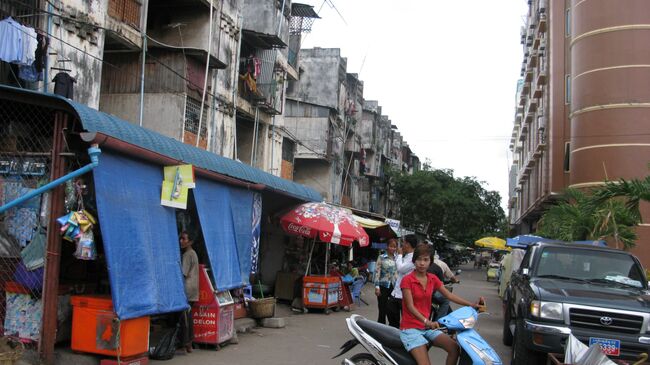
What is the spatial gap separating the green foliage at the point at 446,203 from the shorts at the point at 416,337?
147 feet

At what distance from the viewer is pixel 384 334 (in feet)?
19.8

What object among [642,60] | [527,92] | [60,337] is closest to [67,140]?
[60,337]

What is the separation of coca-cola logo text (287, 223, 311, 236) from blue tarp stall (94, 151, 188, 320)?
19.2ft

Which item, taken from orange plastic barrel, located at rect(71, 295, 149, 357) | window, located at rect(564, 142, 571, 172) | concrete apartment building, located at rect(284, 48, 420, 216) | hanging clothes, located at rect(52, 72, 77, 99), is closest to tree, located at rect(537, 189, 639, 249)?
orange plastic barrel, located at rect(71, 295, 149, 357)

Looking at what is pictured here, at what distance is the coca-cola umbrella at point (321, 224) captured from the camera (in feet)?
46.0

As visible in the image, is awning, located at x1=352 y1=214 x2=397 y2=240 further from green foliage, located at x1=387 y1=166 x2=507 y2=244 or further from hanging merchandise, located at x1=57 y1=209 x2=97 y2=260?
green foliage, located at x1=387 y1=166 x2=507 y2=244

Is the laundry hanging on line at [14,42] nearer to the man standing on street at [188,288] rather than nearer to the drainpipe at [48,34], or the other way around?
the drainpipe at [48,34]

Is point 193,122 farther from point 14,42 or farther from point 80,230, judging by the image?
point 80,230

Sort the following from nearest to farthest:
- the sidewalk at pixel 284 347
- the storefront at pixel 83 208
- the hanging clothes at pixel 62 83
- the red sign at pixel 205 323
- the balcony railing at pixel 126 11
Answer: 1. the storefront at pixel 83 208
2. the sidewalk at pixel 284 347
3. the red sign at pixel 205 323
4. the hanging clothes at pixel 62 83
5. the balcony railing at pixel 126 11

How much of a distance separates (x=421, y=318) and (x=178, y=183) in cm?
419

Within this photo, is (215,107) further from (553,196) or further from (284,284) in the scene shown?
(553,196)

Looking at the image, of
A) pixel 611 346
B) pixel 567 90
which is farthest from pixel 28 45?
pixel 567 90

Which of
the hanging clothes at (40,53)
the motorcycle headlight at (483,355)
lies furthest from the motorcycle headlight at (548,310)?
the hanging clothes at (40,53)

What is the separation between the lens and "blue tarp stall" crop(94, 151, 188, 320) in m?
6.88
